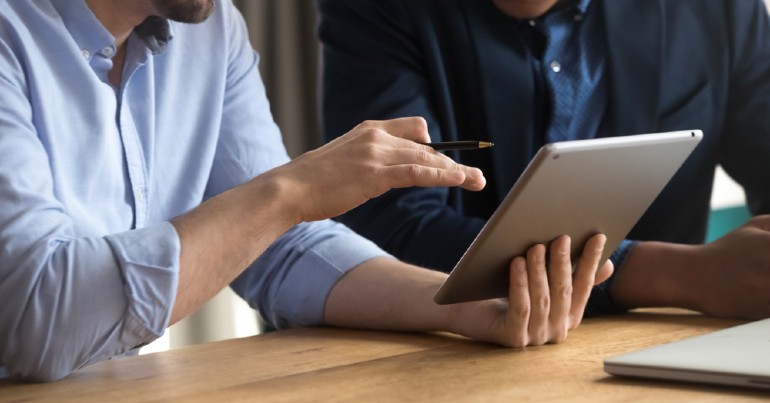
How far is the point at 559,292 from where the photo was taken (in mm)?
1100

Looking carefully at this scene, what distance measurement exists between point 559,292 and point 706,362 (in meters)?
0.25

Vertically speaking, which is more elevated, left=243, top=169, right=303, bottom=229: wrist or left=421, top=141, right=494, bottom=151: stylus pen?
left=421, top=141, right=494, bottom=151: stylus pen

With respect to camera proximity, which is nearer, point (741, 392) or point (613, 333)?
point (741, 392)

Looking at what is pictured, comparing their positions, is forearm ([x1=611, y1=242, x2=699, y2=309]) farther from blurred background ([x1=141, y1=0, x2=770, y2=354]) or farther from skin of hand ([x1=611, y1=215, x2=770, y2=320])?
blurred background ([x1=141, y1=0, x2=770, y2=354])

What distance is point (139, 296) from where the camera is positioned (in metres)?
0.97

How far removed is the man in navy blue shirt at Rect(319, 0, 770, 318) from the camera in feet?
5.57

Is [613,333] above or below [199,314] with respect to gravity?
above

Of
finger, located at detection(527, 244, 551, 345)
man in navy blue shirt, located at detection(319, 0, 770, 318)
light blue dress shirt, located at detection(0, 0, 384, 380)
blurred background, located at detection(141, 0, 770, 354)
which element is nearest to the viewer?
light blue dress shirt, located at detection(0, 0, 384, 380)

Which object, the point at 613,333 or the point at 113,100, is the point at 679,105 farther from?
the point at 113,100

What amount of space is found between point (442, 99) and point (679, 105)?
41 centimetres

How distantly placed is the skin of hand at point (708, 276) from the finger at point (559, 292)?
263 millimetres

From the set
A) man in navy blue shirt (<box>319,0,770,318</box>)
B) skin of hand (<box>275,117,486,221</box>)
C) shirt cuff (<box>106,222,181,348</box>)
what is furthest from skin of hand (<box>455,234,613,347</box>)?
man in navy blue shirt (<box>319,0,770,318</box>)

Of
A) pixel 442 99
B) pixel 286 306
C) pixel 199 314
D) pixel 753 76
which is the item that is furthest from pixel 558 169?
pixel 199 314

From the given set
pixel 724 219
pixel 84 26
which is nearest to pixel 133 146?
pixel 84 26
